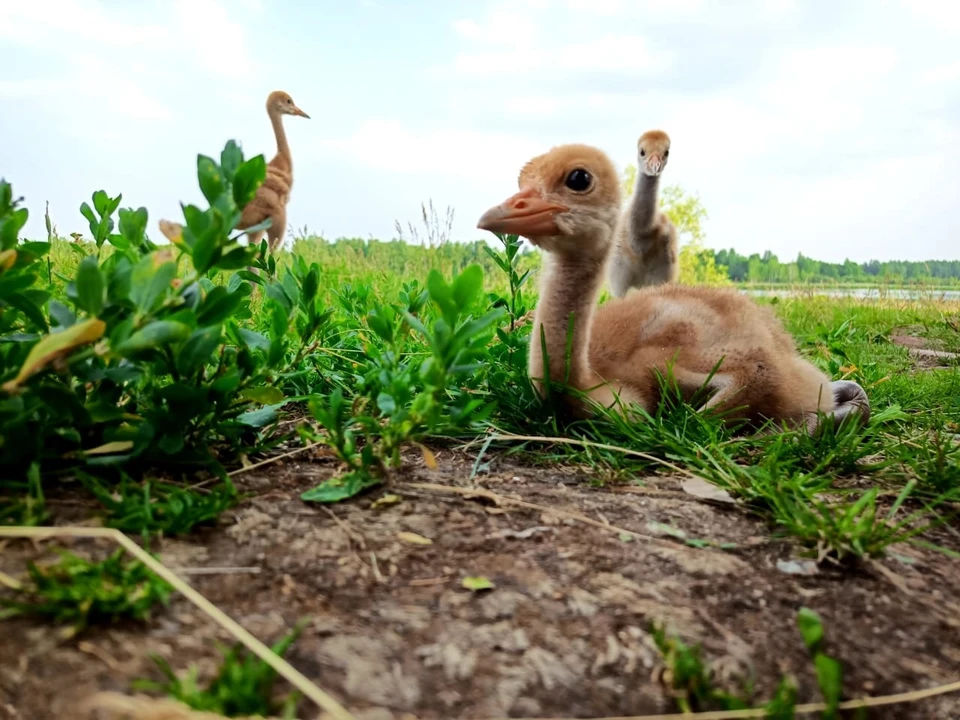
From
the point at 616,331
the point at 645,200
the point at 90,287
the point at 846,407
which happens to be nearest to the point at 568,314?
the point at 616,331

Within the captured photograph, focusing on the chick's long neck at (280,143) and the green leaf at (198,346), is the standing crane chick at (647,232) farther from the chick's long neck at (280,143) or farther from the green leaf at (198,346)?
the green leaf at (198,346)

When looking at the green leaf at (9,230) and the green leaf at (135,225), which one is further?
the green leaf at (135,225)

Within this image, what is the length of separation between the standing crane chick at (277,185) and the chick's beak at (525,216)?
4.17 meters

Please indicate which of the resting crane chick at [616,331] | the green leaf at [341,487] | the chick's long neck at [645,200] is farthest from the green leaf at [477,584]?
the chick's long neck at [645,200]

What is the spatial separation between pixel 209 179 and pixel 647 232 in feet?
13.8

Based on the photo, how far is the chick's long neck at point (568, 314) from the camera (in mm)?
2078

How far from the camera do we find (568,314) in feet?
6.91

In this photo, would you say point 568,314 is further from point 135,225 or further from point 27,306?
point 27,306

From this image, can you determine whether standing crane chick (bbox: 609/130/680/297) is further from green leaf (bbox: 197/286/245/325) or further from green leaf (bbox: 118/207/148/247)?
green leaf (bbox: 197/286/245/325)

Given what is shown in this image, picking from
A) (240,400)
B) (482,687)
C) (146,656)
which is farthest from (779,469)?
(146,656)

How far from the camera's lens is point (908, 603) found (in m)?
1.18

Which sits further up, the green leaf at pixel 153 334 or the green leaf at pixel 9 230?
the green leaf at pixel 9 230

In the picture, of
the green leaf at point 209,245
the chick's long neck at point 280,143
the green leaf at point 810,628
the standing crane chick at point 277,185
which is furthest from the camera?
the chick's long neck at point 280,143

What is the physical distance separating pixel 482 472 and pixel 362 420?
0.45 m
